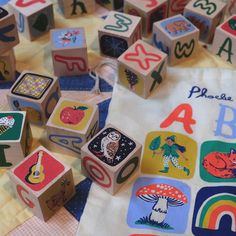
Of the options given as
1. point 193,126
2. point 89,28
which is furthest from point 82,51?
point 193,126

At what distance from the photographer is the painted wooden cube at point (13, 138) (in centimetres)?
75

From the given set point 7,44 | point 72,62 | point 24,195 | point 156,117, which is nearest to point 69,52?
point 72,62

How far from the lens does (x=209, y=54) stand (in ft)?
3.25

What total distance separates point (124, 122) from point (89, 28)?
320 mm

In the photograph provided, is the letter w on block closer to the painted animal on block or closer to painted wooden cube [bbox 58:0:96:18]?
painted wooden cube [bbox 58:0:96:18]

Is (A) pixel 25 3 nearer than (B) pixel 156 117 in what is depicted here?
No

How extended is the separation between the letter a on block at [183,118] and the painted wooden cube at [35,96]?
22 centimetres

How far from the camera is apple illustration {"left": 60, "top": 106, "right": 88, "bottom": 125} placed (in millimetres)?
778

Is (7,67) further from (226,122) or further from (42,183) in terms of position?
(226,122)

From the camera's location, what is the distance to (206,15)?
0.98 meters

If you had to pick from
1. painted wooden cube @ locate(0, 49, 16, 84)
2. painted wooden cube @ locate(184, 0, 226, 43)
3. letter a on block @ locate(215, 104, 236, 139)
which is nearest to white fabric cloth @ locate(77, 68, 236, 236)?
letter a on block @ locate(215, 104, 236, 139)

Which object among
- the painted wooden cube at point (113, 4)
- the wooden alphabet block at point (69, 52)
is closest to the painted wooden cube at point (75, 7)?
the painted wooden cube at point (113, 4)

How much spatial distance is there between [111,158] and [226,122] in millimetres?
267

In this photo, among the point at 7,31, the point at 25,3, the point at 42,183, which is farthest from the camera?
the point at 25,3
